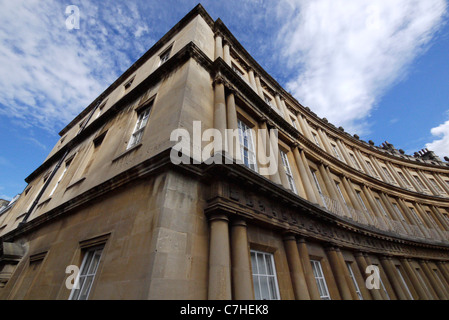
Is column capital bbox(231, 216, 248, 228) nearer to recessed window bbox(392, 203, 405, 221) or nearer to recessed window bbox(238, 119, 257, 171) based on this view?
recessed window bbox(238, 119, 257, 171)

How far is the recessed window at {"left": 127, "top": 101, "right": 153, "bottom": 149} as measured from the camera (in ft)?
23.9

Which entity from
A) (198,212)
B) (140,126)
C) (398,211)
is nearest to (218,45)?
(140,126)

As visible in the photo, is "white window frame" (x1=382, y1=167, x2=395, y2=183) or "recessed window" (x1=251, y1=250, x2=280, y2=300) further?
"white window frame" (x1=382, y1=167, x2=395, y2=183)

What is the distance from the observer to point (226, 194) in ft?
16.5

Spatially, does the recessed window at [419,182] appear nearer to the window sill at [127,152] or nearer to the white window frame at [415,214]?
the white window frame at [415,214]

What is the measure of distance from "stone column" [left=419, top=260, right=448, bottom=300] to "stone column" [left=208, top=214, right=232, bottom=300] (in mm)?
18162

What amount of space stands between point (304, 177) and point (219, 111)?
6230mm

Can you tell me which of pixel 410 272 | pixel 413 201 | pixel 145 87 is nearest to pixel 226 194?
pixel 145 87

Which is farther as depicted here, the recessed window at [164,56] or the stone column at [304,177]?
the recessed window at [164,56]

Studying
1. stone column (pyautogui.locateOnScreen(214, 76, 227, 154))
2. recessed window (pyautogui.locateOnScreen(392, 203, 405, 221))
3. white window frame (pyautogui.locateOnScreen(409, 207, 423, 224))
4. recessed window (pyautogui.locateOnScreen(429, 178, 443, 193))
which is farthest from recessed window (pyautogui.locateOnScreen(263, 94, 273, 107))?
recessed window (pyautogui.locateOnScreen(429, 178, 443, 193))

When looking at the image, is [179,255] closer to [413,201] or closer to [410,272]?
[410,272]

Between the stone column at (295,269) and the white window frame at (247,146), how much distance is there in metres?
2.88

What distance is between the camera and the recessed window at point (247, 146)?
298 inches

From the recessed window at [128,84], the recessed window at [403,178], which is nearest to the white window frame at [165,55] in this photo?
the recessed window at [128,84]
